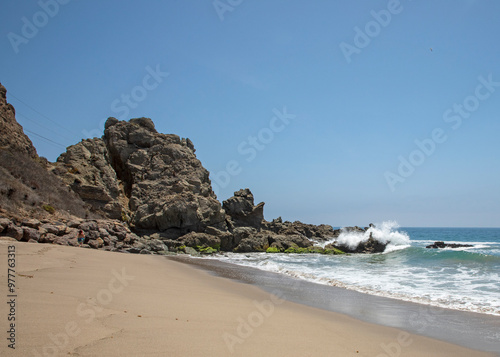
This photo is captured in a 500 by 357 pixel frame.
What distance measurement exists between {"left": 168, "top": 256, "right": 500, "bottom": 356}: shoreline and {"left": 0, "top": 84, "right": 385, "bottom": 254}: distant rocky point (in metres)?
11.9

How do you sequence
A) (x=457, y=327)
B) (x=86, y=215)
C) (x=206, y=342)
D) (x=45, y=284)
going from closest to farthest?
(x=206, y=342) < (x=45, y=284) < (x=457, y=327) < (x=86, y=215)

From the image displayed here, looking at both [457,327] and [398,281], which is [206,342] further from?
[398,281]

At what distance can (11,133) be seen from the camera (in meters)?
25.3

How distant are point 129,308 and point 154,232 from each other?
2658 cm

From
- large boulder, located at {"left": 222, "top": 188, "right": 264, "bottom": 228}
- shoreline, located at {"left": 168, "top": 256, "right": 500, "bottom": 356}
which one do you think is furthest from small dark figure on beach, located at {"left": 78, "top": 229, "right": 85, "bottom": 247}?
large boulder, located at {"left": 222, "top": 188, "right": 264, "bottom": 228}

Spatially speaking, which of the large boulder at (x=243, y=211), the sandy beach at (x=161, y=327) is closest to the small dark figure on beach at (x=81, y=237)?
the sandy beach at (x=161, y=327)

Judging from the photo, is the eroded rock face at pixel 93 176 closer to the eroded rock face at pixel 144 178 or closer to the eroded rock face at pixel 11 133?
the eroded rock face at pixel 144 178

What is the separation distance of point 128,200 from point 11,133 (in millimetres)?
12335

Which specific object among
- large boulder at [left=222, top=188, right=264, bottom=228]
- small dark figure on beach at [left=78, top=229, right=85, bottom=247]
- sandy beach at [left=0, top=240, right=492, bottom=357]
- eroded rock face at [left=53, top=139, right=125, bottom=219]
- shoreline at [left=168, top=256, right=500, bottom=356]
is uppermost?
eroded rock face at [left=53, top=139, right=125, bottom=219]

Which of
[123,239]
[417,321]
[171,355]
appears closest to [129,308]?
[171,355]

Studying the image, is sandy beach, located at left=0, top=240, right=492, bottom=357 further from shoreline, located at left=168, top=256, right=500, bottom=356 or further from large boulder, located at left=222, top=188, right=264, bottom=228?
large boulder, located at left=222, top=188, right=264, bottom=228

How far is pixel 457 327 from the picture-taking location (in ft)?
22.2

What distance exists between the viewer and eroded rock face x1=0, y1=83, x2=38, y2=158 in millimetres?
24422

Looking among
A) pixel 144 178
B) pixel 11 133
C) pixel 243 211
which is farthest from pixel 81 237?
pixel 243 211
